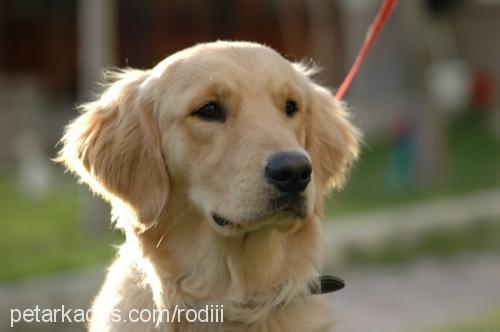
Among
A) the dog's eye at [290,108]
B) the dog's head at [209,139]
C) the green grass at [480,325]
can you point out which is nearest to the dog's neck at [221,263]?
the dog's head at [209,139]

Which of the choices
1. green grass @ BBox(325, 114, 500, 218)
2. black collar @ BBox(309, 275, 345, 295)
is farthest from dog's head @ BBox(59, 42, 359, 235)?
green grass @ BBox(325, 114, 500, 218)

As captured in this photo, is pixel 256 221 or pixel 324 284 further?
pixel 324 284

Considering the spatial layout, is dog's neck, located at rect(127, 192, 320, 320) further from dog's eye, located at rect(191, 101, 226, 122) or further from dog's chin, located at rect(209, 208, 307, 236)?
dog's eye, located at rect(191, 101, 226, 122)

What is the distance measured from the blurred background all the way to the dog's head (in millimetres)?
917

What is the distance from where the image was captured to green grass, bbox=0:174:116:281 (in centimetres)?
803

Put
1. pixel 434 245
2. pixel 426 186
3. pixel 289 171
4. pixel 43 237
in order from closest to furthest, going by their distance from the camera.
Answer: pixel 289 171, pixel 43 237, pixel 434 245, pixel 426 186

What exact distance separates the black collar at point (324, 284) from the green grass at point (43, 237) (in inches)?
150

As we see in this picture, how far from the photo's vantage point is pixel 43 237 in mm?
9688

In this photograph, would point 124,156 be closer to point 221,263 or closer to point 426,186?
point 221,263

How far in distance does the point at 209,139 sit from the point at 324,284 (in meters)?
0.93

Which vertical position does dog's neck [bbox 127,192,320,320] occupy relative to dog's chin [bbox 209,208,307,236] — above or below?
below

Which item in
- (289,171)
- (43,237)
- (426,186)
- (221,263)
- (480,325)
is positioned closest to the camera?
(289,171)

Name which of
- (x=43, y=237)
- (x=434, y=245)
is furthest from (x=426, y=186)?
(x=43, y=237)

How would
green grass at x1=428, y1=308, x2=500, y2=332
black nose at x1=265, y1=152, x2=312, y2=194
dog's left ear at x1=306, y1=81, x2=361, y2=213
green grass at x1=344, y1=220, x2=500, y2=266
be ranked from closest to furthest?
1. black nose at x1=265, y1=152, x2=312, y2=194
2. dog's left ear at x1=306, y1=81, x2=361, y2=213
3. green grass at x1=428, y1=308, x2=500, y2=332
4. green grass at x1=344, y1=220, x2=500, y2=266
